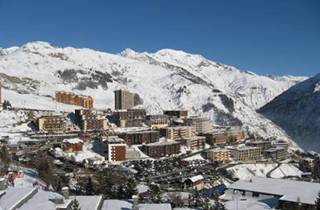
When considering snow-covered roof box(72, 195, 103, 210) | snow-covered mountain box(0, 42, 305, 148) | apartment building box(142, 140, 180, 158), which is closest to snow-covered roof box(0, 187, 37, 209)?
snow-covered roof box(72, 195, 103, 210)

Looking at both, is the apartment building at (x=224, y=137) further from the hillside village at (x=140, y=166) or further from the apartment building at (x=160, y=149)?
the apartment building at (x=160, y=149)

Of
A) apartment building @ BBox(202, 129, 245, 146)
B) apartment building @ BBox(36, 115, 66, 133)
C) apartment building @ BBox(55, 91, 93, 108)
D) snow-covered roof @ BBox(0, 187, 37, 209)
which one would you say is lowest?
snow-covered roof @ BBox(0, 187, 37, 209)

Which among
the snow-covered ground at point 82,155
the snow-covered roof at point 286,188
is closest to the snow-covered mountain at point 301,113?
the snow-covered ground at point 82,155

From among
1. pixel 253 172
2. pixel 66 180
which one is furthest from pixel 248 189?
pixel 253 172

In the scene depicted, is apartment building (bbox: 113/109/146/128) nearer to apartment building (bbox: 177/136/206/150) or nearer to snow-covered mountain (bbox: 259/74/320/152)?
apartment building (bbox: 177/136/206/150)

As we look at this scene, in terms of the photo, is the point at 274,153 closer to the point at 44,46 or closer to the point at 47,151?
the point at 47,151

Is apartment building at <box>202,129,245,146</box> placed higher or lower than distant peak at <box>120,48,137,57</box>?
lower
